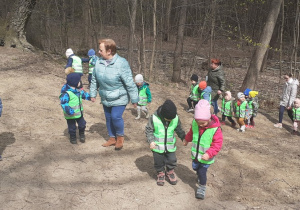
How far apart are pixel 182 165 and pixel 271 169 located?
1.74m

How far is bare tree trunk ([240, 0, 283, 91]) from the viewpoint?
1047cm

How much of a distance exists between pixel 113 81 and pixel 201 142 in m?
1.83

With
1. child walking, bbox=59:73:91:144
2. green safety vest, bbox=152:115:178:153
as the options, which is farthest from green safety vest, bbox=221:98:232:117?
child walking, bbox=59:73:91:144

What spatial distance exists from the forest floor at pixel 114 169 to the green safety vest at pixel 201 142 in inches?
27.8

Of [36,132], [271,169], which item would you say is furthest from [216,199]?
[36,132]

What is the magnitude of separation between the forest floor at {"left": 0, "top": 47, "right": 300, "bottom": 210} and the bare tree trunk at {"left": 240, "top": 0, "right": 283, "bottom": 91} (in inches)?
168

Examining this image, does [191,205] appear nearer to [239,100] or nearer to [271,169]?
[271,169]

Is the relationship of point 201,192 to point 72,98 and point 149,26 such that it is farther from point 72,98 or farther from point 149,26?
point 149,26

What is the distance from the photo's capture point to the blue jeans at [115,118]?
477cm

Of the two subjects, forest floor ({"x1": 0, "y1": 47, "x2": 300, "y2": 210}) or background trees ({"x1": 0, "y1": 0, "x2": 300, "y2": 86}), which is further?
background trees ({"x1": 0, "y1": 0, "x2": 300, "y2": 86})

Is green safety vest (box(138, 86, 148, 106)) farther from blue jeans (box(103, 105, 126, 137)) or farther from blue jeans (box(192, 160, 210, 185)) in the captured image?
blue jeans (box(192, 160, 210, 185))

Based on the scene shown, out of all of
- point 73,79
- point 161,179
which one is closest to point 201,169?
point 161,179

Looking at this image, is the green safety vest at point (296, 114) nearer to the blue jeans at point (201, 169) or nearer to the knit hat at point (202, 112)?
the blue jeans at point (201, 169)

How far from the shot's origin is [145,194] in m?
3.97
